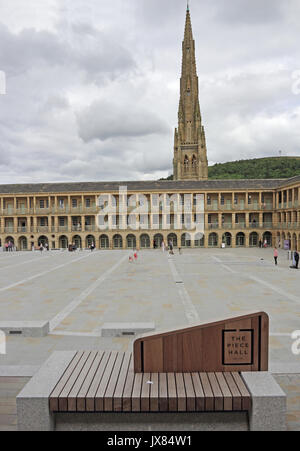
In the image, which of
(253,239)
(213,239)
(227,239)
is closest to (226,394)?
(213,239)

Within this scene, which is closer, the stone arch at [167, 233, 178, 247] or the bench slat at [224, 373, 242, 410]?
the bench slat at [224, 373, 242, 410]

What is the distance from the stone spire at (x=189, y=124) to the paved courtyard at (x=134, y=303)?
56665mm

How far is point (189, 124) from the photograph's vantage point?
260 ft

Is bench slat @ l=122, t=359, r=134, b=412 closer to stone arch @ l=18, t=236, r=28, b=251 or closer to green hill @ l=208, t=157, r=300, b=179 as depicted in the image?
stone arch @ l=18, t=236, r=28, b=251

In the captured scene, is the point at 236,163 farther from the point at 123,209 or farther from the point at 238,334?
the point at 238,334

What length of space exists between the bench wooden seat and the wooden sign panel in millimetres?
116

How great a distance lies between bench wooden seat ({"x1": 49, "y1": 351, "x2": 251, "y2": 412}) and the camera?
4.34m

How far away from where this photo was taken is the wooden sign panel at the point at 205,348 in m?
5.02

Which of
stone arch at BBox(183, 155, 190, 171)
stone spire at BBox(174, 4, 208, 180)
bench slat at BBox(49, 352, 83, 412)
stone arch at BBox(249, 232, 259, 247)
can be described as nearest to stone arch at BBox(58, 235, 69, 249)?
stone arch at BBox(249, 232, 259, 247)

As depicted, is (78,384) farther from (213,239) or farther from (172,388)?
(213,239)

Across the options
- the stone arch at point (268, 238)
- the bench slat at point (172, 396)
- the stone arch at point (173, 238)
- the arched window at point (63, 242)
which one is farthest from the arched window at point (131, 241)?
the bench slat at point (172, 396)

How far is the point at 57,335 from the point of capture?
30.3ft

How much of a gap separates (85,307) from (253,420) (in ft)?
29.9

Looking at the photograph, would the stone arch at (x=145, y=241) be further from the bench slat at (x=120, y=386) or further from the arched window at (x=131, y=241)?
the bench slat at (x=120, y=386)
